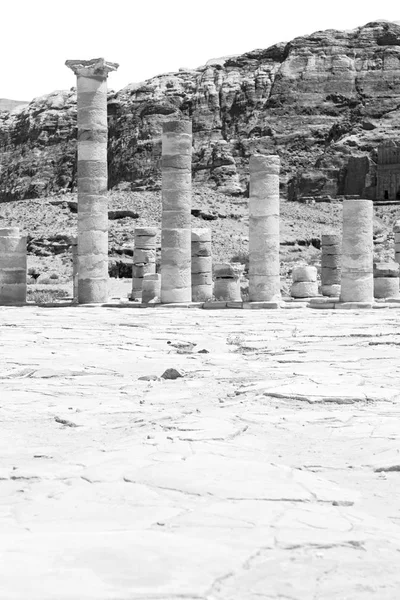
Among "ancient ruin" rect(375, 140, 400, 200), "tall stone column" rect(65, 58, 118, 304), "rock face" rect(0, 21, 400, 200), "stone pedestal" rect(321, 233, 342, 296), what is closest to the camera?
"tall stone column" rect(65, 58, 118, 304)

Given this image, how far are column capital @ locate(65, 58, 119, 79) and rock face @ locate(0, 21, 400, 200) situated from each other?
63.2m

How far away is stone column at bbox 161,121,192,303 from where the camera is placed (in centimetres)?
2436

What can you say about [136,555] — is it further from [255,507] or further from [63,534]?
[255,507]

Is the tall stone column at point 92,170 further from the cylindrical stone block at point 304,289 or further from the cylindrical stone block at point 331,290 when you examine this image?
the cylindrical stone block at point 331,290

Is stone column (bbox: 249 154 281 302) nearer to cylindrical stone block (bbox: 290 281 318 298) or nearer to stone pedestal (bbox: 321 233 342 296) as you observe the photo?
cylindrical stone block (bbox: 290 281 318 298)

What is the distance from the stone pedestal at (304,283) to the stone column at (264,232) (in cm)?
385

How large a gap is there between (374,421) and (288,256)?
158 feet

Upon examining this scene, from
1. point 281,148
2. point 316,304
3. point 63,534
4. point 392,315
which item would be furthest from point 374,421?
point 281,148

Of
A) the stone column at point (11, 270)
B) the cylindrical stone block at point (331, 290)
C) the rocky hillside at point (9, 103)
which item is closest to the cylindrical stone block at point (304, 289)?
the cylindrical stone block at point (331, 290)

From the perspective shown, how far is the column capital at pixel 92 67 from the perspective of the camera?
25.0 metres

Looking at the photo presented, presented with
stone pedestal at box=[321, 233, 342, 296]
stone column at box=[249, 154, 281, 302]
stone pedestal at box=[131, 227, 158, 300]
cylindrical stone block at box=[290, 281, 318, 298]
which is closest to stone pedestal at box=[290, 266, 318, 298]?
cylindrical stone block at box=[290, 281, 318, 298]

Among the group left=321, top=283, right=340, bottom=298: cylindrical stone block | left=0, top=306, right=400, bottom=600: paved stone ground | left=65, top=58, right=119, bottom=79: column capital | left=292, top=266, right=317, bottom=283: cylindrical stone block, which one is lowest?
left=0, top=306, right=400, bottom=600: paved stone ground

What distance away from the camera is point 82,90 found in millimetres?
25375

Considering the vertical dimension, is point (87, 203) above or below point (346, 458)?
above
